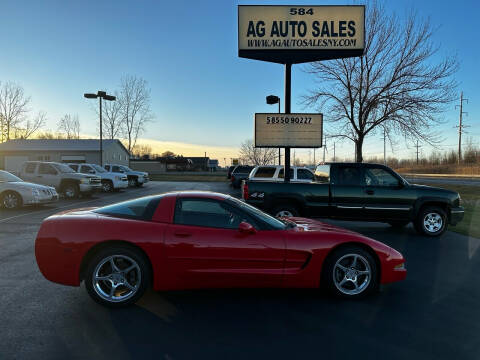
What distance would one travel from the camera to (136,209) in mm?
3953

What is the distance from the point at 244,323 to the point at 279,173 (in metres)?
12.2

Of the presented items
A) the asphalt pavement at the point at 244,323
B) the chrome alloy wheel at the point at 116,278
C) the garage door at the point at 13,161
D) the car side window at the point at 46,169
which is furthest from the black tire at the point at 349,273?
the garage door at the point at 13,161

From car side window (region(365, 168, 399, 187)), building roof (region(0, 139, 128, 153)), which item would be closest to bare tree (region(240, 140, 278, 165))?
building roof (region(0, 139, 128, 153))

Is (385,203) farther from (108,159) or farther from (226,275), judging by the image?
(108,159)

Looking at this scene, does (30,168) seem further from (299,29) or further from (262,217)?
(262,217)

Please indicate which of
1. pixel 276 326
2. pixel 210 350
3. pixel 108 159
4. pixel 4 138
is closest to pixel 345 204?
pixel 276 326

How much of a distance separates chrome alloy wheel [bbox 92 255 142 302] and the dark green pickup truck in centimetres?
481

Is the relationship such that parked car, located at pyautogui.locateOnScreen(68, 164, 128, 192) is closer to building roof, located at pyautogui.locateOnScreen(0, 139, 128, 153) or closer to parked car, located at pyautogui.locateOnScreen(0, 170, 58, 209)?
parked car, located at pyautogui.locateOnScreen(0, 170, 58, 209)

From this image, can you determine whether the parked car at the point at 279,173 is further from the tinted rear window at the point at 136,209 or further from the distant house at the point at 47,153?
the distant house at the point at 47,153

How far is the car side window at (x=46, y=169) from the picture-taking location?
16375mm

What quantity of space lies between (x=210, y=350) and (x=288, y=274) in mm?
1339

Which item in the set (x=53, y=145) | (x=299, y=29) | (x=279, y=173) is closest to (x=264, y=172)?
(x=279, y=173)

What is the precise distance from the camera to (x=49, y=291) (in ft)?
13.6

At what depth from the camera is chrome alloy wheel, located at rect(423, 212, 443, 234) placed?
802cm
